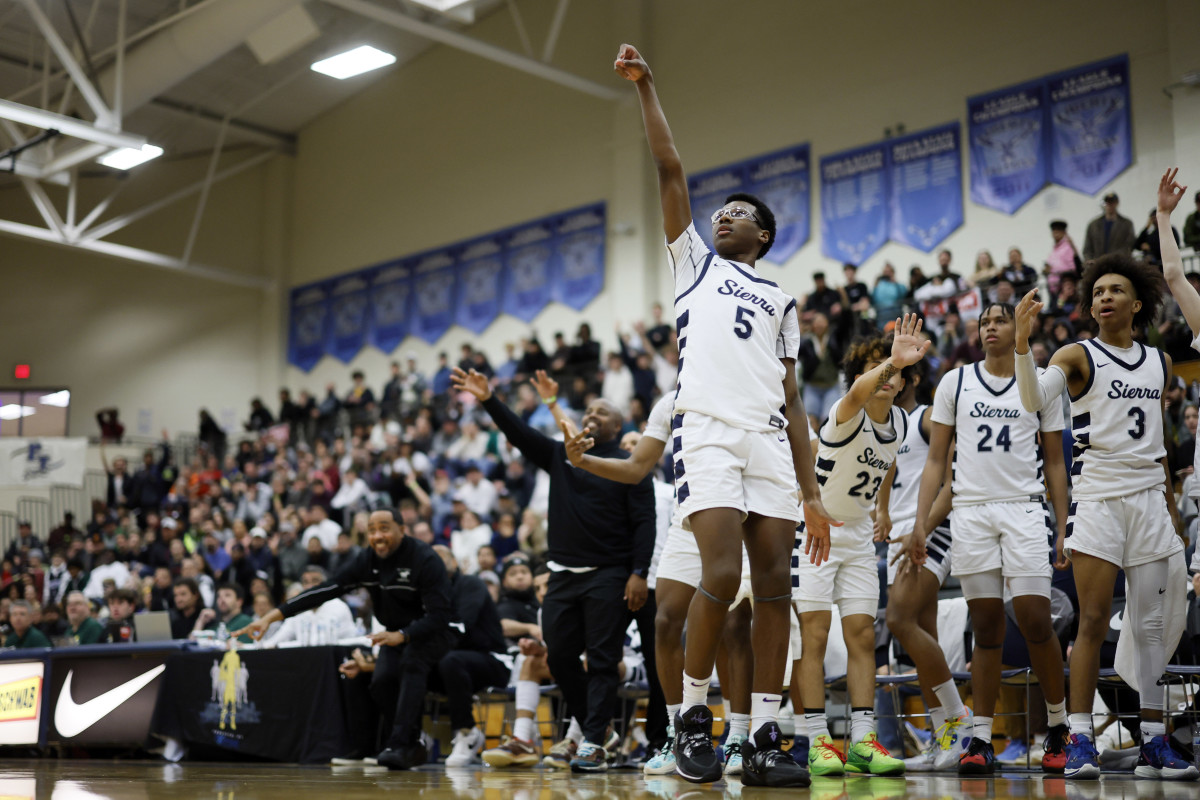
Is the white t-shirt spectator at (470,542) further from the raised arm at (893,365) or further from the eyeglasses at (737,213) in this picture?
the eyeglasses at (737,213)

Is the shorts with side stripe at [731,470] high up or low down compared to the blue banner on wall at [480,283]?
down

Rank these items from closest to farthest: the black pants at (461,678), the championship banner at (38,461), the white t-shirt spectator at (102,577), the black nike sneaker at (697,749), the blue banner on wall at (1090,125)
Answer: the black nike sneaker at (697,749) < the black pants at (461,678) < the blue banner on wall at (1090,125) < the white t-shirt spectator at (102,577) < the championship banner at (38,461)

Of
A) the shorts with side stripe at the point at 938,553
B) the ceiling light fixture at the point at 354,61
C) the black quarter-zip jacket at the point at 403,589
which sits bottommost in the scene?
the black quarter-zip jacket at the point at 403,589

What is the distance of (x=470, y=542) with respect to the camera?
537 inches

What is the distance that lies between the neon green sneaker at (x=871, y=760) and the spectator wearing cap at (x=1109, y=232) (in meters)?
9.26

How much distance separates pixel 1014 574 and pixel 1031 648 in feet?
1.11

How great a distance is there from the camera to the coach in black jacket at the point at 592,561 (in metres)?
6.18

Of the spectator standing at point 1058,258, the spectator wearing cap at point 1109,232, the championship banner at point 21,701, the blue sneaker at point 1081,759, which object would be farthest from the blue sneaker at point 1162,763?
the spectator wearing cap at point 1109,232

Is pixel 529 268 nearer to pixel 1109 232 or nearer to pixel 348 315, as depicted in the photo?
pixel 348 315

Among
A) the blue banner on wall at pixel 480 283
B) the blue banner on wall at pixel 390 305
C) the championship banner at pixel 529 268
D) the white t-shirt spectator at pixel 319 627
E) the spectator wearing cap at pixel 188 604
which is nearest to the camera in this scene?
the white t-shirt spectator at pixel 319 627

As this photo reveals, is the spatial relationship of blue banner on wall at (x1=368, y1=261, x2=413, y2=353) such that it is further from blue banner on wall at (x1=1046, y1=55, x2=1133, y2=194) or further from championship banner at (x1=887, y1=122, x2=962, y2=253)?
blue banner on wall at (x1=1046, y1=55, x2=1133, y2=194)

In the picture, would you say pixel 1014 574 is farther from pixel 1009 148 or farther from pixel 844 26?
pixel 844 26

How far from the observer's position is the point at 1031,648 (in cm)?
504

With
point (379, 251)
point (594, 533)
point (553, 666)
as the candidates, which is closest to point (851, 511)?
point (594, 533)
